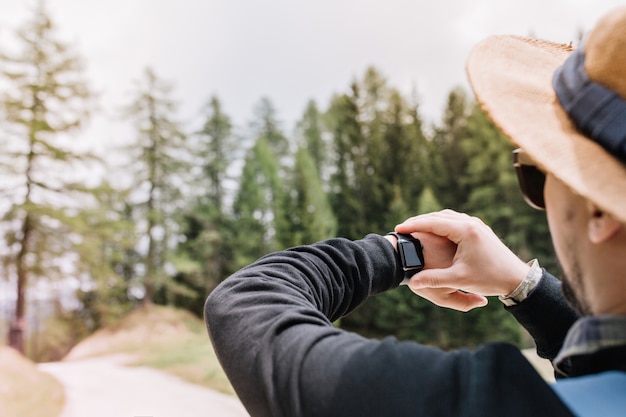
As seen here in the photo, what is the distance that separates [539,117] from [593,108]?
44mm

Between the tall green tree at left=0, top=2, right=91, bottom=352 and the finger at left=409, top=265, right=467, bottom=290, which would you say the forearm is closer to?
A: the finger at left=409, top=265, right=467, bottom=290

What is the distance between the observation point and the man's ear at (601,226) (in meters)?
0.35

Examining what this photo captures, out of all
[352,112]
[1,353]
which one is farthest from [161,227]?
[1,353]

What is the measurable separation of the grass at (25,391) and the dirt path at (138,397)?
0.11 m

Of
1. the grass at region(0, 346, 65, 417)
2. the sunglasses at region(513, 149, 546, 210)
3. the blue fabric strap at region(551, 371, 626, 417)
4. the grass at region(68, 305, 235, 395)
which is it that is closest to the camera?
the blue fabric strap at region(551, 371, 626, 417)

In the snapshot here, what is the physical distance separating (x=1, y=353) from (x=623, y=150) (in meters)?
4.56

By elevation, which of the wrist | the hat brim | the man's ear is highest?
the hat brim

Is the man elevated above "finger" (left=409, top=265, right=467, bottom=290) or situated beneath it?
elevated above

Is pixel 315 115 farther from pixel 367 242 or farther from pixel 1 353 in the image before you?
pixel 367 242

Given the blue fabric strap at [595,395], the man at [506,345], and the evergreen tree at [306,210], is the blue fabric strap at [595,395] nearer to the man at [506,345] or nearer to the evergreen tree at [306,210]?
the man at [506,345]

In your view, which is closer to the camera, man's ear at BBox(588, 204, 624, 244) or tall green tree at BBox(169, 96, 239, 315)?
man's ear at BBox(588, 204, 624, 244)

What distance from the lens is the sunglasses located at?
49 centimetres

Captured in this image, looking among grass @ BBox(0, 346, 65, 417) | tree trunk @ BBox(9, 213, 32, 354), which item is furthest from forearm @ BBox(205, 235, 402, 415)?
tree trunk @ BBox(9, 213, 32, 354)

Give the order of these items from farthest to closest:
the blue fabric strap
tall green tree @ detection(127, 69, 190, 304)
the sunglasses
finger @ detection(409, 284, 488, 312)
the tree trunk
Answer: tall green tree @ detection(127, 69, 190, 304) < the tree trunk < finger @ detection(409, 284, 488, 312) < the sunglasses < the blue fabric strap
